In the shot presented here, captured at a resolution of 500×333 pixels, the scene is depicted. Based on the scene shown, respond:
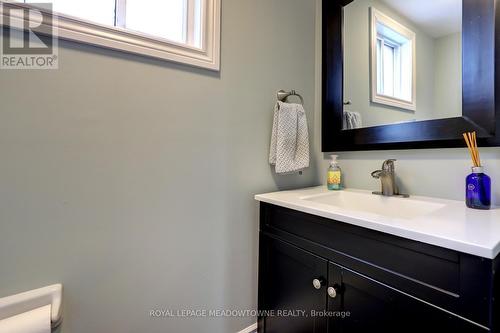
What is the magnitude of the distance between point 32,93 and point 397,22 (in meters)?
1.53

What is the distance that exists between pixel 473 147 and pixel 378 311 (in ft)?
2.11

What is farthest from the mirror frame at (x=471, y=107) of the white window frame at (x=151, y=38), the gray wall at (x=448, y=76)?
the white window frame at (x=151, y=38)

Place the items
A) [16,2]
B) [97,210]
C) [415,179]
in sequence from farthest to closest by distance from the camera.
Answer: [415,179], [97,210], [16,2]

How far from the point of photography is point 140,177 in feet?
2.85

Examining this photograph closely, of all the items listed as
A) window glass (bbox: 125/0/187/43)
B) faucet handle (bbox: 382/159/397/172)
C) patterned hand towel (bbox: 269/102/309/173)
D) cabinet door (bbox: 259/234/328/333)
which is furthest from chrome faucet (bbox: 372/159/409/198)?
window glass (bbox: 125/0/187/43)

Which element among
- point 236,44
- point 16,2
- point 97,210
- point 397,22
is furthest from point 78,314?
point 397,22

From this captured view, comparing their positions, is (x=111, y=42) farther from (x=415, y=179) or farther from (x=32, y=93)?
(x=415, y=179)

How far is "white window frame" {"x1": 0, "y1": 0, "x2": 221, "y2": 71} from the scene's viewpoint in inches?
29.2

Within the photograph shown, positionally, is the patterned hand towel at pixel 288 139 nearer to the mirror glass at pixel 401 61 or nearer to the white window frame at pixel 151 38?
the mirror glass at pixel 401 61

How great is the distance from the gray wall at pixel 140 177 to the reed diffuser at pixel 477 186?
78 cm

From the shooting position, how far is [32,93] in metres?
0.71

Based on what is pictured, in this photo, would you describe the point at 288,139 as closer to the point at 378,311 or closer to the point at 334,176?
the point at 334,176

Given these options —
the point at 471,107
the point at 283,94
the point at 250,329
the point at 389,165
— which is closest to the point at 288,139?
the point at 283,94

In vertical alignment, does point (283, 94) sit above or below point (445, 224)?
above
